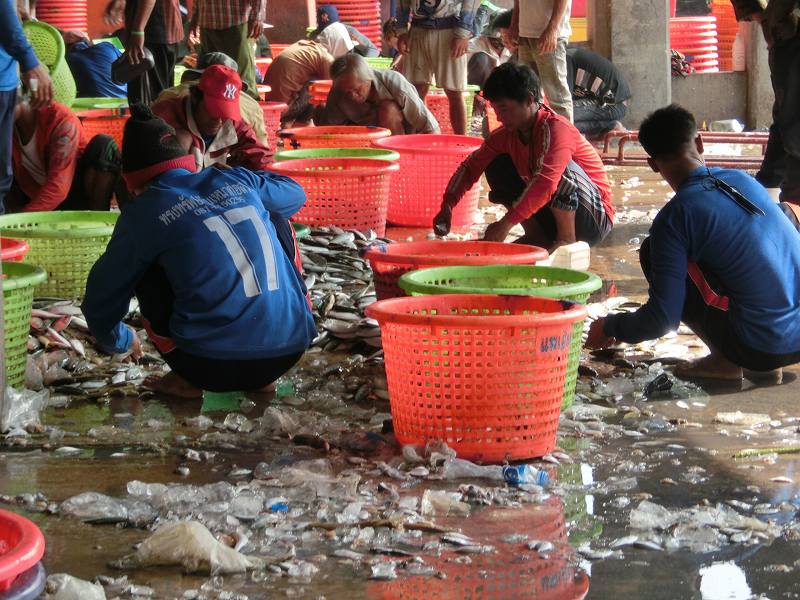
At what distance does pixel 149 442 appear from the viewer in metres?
4.22

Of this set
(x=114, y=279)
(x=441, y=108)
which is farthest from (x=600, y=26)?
(x=114, y=279)

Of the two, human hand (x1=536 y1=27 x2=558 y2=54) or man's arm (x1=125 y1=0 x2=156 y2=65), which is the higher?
man's arm (x1=125 y1=0 x2=156 y2=65)

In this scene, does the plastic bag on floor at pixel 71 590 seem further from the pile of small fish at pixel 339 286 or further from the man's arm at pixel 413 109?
the man's arm at pixel 413 109

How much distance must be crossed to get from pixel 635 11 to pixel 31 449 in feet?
33.2

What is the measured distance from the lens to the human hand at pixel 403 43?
10.5m

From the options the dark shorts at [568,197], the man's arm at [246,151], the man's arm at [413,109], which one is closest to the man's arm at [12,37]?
the man's arm at [246,151]

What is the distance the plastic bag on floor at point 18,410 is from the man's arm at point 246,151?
113 inches

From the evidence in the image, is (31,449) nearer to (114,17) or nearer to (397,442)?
(397,442)

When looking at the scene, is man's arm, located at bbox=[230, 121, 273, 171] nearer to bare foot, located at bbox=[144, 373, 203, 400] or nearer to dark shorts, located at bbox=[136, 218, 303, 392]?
bare foot, located at bbox=[144, 373, 203, 400]

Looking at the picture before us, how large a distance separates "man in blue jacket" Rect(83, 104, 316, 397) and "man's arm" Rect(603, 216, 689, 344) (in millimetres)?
1211

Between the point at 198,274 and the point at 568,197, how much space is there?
2778 millimetres

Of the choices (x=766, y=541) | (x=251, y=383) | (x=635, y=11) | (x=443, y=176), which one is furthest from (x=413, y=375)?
(x=635, y=11)

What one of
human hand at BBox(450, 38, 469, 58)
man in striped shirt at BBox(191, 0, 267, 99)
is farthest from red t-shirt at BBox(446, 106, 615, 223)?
man in striped shirt at BBox(191, 0, 267, 99)

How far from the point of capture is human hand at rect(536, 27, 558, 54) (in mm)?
9695
